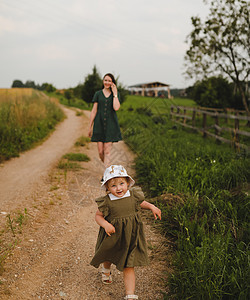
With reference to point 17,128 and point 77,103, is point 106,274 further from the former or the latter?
point 77,103

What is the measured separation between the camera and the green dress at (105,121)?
523cm

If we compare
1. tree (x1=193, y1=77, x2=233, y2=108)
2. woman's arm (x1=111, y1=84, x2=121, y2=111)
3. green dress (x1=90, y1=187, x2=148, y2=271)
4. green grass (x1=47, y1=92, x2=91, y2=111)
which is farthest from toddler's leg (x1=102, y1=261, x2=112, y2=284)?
green grass (x1=47, y1=92, x2=91, y2=111)

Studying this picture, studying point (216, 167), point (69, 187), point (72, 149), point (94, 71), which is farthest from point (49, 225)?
point (94, 71)

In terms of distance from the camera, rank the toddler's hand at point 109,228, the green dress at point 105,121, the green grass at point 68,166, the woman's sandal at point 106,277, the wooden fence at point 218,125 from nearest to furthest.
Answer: the toddler's hand at point 109,228 → the woman's sandal at point 106,277 → the green dress at point 105,121 → the green grass at point 68,166 → the wooden fence at point 218,125

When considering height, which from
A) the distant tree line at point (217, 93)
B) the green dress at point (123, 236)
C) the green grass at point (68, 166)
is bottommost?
the green grass at point (68, 166)

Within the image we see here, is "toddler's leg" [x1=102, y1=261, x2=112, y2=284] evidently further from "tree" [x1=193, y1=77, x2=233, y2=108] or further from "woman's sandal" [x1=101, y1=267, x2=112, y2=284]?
"tree" [x1=193, y1=77, x2=233, y2=108]

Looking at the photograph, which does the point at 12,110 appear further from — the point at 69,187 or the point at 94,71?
the point at 94,71

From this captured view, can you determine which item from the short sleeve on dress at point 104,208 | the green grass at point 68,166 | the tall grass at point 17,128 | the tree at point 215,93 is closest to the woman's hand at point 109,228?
the short sleeve on dress at point 104,208

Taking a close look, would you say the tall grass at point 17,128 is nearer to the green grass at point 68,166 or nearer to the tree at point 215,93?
the green grass at point 68,166

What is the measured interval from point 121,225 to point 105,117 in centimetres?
327

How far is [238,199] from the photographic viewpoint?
392 centimetres

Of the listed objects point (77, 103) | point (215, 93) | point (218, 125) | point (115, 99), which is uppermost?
point (215, 93)

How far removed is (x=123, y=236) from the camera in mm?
2375

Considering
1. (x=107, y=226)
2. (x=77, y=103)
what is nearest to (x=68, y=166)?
(x=107, y=226)
